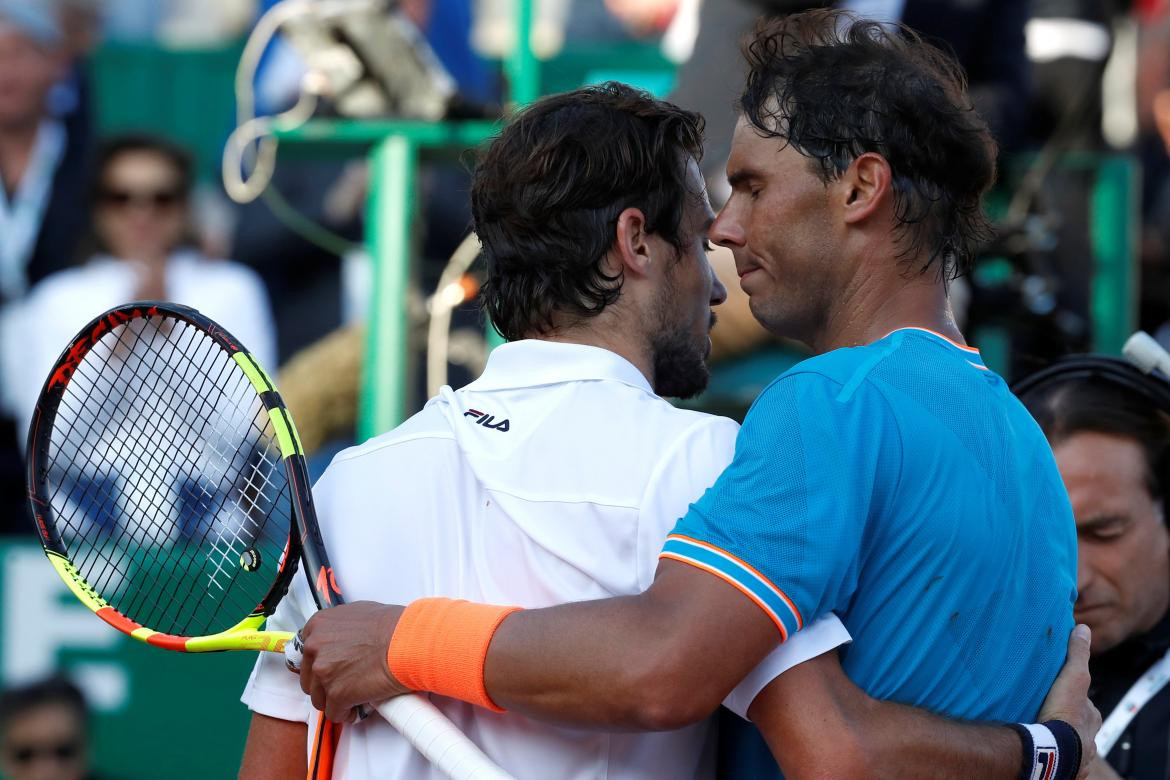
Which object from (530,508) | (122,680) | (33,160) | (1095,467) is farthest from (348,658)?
(33,160)

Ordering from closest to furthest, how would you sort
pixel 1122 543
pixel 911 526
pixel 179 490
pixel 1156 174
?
pixel 911 526 → pixel 179 490 → pixel 1122 543 → pixel 1156 174

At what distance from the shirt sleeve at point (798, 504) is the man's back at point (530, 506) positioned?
13cm

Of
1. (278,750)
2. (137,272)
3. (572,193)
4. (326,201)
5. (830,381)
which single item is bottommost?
(137,272)

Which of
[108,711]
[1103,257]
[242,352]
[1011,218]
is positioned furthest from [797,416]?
[108,711]

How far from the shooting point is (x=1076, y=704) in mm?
2090

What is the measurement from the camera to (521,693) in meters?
1.93

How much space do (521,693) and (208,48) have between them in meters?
5.98

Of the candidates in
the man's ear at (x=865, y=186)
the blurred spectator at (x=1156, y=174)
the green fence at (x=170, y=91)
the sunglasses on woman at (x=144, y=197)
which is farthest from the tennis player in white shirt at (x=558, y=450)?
the green fence at (x=170, y=91)

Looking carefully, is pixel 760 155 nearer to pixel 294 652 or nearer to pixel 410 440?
pixel 410 440

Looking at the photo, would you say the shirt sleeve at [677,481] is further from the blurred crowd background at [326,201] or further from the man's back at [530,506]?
the blurred crowd background at [326,201]

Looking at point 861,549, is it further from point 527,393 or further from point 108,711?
point 108,711

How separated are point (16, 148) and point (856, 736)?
5.33 meters

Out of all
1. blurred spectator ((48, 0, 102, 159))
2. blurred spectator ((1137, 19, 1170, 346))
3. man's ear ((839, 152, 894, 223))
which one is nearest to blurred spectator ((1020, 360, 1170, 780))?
man's ear ((839, 152, 894, 223))

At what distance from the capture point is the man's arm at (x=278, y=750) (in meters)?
2.28
